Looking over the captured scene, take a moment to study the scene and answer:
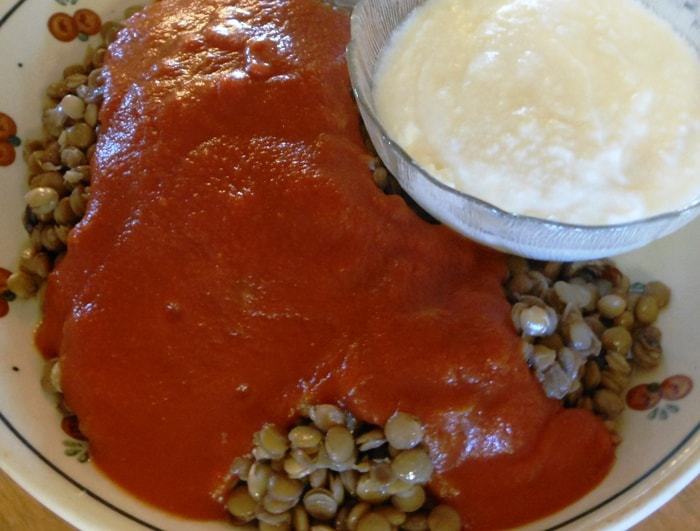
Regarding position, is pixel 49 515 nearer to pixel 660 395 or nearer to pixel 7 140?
pixel 7 140

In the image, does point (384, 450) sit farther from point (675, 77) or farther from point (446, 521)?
point (675, 77)

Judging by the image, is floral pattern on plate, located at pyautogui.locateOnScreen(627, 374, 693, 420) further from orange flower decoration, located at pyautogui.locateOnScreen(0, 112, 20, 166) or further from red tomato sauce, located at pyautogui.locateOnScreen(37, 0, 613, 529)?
orange flower decoration, located at pyautogui.locateOnScreen(0, 112, 20, 166)

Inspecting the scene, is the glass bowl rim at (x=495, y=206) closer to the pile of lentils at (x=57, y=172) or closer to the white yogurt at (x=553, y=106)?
A: the white yogurt at (x=553, y=106)

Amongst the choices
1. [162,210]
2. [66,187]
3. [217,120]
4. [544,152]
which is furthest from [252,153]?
[544,152]

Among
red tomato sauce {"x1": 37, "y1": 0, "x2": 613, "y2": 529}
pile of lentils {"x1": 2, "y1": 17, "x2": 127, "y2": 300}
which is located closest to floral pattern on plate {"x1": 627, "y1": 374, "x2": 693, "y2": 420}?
red tomato sauce {"x1": 37, "y1": 0, "x2": 613, "y2": 529}

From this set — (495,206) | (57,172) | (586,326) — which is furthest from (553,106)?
(57,172)

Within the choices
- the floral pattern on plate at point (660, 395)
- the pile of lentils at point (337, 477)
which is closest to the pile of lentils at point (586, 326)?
the floral pattern on plate at point (660, 395)
